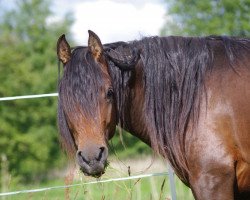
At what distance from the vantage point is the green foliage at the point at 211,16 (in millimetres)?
24609

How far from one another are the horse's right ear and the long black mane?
6cm

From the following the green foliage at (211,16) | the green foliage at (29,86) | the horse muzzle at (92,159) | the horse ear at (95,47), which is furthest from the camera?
the green foliage at (29,86)

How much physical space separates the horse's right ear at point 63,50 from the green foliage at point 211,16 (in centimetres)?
2071

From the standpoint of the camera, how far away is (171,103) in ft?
11.5

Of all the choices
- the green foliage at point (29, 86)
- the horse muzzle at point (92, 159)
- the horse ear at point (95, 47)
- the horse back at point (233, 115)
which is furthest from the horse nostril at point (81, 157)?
the green foliage at point (29, 86)

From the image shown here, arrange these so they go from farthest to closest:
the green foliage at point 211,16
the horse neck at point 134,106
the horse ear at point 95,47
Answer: the green foliage at point 211,16, the horse neck at point 134,106, the horse ear at point 95,47

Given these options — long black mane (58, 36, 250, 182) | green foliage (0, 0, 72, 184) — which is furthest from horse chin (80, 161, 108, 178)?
green foliage (0, 0, 72, 184)

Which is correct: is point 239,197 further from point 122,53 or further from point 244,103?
point 122,53

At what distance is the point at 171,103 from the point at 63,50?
931mm

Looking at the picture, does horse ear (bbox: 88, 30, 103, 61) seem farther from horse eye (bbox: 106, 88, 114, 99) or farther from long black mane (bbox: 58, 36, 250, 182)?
horse eye (bbox: 106, 88, 114, 99)

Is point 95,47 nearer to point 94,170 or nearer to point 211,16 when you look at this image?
point 94,170

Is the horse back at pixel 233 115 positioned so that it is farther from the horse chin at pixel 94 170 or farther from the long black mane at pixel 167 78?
the horse chin at pixel 94 170

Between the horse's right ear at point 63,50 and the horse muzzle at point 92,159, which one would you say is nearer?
the horse muzzle at point 92,159

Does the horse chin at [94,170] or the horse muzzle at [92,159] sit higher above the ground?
the horse muzzle at [92,159]
